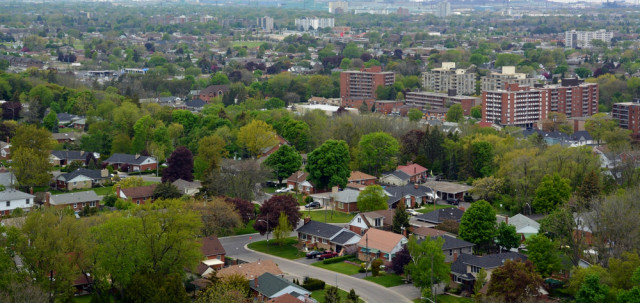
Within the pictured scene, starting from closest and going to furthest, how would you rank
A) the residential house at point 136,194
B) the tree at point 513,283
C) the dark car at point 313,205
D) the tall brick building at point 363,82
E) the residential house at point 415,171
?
the tree at point 513,283 → the residential house at point 136,194 → the dark car at point 313,205 → the residential house at point 415,171 → the tall brick building at point 363,82

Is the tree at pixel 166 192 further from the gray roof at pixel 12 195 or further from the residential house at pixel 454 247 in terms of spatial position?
the residential house at pixel 454 247

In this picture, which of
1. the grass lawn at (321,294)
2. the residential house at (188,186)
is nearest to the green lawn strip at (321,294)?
the grass lawn at (321,294)

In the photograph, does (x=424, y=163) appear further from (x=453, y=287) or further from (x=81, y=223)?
(x=81, y=223)

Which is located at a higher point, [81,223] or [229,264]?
[81,223]

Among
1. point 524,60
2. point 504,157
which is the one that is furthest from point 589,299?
point 524,60

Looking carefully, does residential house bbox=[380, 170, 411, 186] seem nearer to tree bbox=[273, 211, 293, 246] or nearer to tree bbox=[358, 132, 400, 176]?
tree bbox=[358, 132, 400, 176]

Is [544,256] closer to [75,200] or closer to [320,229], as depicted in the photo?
[320,229]
